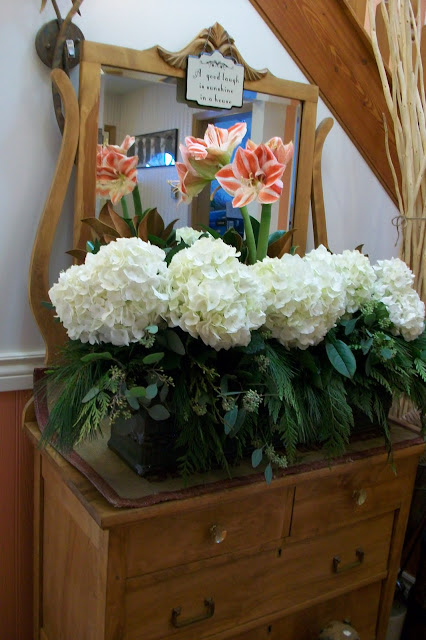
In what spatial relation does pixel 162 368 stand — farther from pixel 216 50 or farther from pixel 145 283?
pixel 216 50

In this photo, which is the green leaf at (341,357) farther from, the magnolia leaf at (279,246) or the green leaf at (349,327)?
the magnolia leaf at (279,246)

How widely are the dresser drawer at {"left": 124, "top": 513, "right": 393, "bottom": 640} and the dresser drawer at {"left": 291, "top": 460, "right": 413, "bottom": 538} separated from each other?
0.04 meters

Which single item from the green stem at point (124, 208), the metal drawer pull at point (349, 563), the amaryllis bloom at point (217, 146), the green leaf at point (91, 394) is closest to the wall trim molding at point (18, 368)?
the green stem at point (124, 208)

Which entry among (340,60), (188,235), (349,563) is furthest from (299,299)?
(340,60)

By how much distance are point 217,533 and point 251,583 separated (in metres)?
0.18

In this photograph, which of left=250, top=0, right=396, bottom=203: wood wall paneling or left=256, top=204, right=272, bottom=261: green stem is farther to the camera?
left=250, top=0, right=396, bottom=203: wood wall paneling

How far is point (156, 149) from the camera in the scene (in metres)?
1.37

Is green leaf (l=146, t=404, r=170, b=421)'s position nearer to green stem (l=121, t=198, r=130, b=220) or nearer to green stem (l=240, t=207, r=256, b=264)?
green stem (l=240, t=207, r=256, b=264)

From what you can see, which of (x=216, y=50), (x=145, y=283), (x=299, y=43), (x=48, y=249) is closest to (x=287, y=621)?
(x=145, y=283)

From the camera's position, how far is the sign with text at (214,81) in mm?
1385

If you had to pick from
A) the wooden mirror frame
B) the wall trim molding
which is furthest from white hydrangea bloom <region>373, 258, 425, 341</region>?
the wall trim molding

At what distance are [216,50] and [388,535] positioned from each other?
4.17ft

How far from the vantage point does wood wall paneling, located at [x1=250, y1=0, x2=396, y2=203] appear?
5.15 ft

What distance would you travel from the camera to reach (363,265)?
1239 mm
